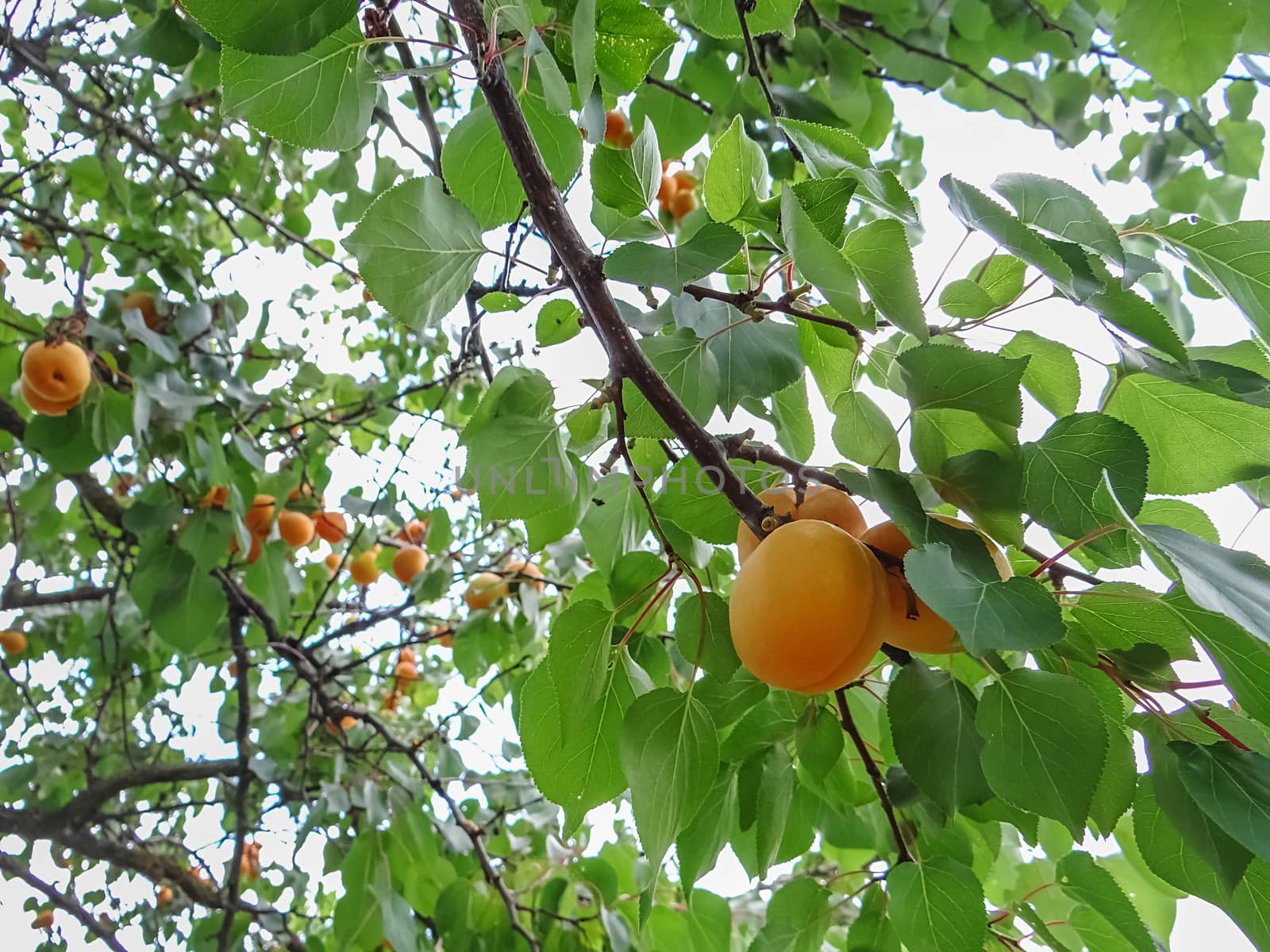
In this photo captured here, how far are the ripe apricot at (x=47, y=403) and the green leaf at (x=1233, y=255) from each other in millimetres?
1385

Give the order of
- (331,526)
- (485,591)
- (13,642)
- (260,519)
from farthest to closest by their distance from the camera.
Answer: (13,642)
(331,526)
(260,519)
(485,591)

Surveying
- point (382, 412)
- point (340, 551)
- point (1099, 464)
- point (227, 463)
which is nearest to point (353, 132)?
point (1099, 464)

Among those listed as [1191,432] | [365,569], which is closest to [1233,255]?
[1191,432]

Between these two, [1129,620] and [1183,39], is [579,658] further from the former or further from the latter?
[1183,39]

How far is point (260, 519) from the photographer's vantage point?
56.7 inches

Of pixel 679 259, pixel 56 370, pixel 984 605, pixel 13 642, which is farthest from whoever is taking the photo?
pixel 13 642

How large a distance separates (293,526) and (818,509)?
128cm

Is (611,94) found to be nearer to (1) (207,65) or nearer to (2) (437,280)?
(2) (437,280)

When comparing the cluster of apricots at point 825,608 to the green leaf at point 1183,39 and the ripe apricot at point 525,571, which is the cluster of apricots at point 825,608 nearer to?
the green leaf at point 1183,39

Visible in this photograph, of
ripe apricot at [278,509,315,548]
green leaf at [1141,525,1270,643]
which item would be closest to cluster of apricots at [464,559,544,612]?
ripe apricot at [278,509,315,548]

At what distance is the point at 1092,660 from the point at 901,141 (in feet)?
4.82

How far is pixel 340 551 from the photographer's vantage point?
2.11m

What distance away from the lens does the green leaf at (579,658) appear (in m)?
0.51

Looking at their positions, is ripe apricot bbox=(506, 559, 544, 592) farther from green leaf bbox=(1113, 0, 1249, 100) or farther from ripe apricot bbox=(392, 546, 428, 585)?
green leaf bbox=(1113, 0, 1249, 100)
